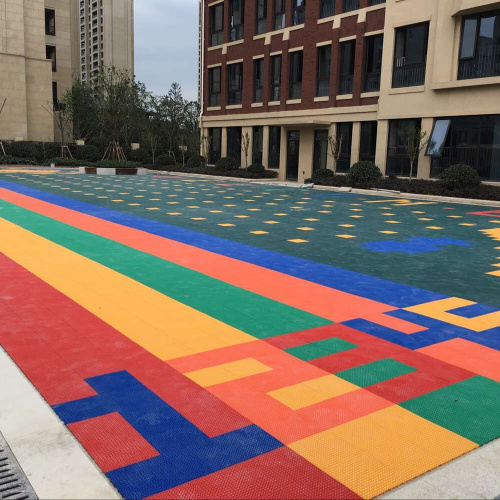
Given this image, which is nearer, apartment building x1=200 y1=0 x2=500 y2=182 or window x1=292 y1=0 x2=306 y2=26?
apartment building x1=200 y1=0 x2=500 y2=182

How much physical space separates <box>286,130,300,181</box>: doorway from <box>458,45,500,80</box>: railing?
11.4m

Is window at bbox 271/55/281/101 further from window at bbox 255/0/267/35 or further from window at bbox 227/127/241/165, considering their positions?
window at bbox 227/127/241/165

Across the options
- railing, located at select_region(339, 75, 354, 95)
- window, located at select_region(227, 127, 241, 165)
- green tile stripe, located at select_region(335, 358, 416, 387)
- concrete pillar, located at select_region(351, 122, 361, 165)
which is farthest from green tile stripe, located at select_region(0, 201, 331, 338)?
window, located at select_region(227, 127, 241, 165)

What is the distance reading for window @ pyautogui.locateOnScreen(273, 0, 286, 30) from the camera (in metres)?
33.5

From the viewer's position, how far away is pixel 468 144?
23.8m

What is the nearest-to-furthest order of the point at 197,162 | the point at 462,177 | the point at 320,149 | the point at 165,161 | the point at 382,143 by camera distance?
the point at 462,177 → the point at 382,143 → the point at 320,149 → the point at 197,162 → the point at 165,161

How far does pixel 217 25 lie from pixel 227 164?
1120cm

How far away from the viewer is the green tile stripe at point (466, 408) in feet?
11.7

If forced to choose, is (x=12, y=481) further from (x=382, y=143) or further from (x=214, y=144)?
(x=214, y=144)

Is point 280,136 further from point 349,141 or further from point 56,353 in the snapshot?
point 56,353

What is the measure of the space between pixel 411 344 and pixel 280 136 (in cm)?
3008

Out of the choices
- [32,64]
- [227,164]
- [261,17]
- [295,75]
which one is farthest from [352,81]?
[32,64]

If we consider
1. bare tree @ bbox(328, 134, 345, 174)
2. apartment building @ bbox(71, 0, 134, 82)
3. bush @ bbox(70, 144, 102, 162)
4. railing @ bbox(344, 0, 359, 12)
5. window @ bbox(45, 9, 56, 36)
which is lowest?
bush @ bbox(70, 144, 102, 162)

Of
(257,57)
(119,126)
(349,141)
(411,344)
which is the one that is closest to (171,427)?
(411,344)
